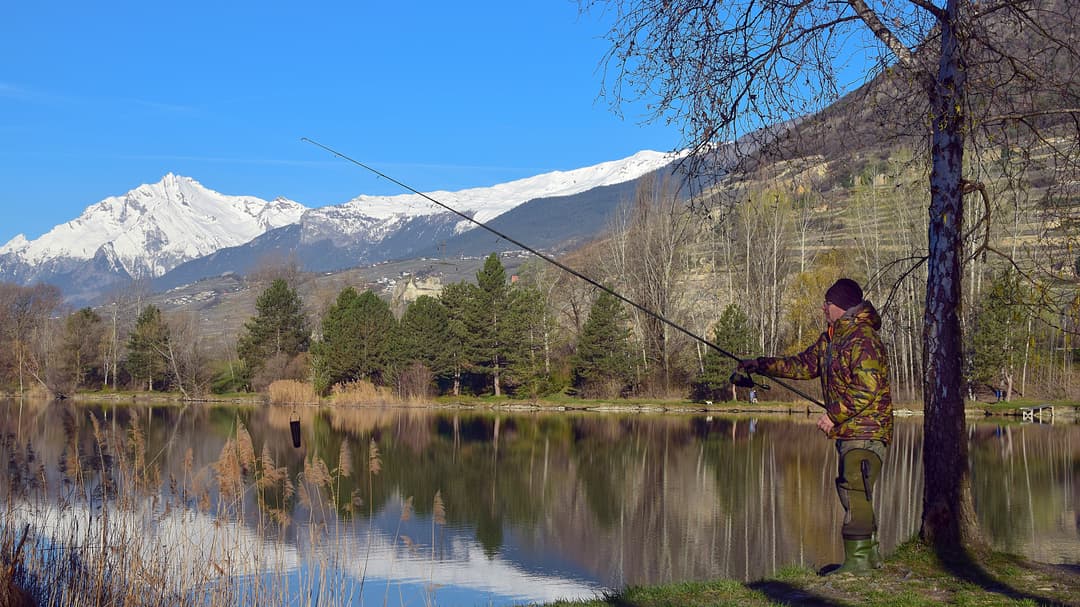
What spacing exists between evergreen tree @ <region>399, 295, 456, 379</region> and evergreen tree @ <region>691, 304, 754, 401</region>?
41.2 ft

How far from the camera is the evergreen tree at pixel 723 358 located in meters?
41.7

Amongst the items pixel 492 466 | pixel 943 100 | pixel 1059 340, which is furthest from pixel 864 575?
pixel 1059 340

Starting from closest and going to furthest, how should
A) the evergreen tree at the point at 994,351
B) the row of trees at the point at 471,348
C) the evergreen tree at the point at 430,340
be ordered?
the evergreen tree at the point at 994,351, the row of trees at the point at 471,348, the evergreen tree at the point at 430,340

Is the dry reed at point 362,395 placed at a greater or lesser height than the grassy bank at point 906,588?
greater

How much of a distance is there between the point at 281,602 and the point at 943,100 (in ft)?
20.8

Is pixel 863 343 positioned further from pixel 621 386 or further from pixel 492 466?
pixel 621 386

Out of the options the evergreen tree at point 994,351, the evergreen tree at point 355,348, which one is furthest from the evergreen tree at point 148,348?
the evergreen tree at point 994,351

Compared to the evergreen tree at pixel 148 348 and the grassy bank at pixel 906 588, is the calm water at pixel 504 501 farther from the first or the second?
the evergreen tree at pixel 148 348

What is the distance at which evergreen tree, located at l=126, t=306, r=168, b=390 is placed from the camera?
176 feet

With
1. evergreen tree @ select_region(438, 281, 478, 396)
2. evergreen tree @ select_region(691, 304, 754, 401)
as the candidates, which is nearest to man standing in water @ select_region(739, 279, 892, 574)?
evergreen tree @ select_region(691, 304, 754, 401)

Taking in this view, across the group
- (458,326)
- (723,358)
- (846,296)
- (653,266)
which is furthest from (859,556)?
(458,326)

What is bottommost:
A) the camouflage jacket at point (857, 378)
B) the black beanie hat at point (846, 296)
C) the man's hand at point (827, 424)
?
the man's hand at point (827, 424)

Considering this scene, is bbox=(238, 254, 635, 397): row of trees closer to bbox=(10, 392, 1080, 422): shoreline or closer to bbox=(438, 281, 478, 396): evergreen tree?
bbox=(438, 281, 478, 396): evergreen tree

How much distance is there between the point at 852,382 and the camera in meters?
6.16
